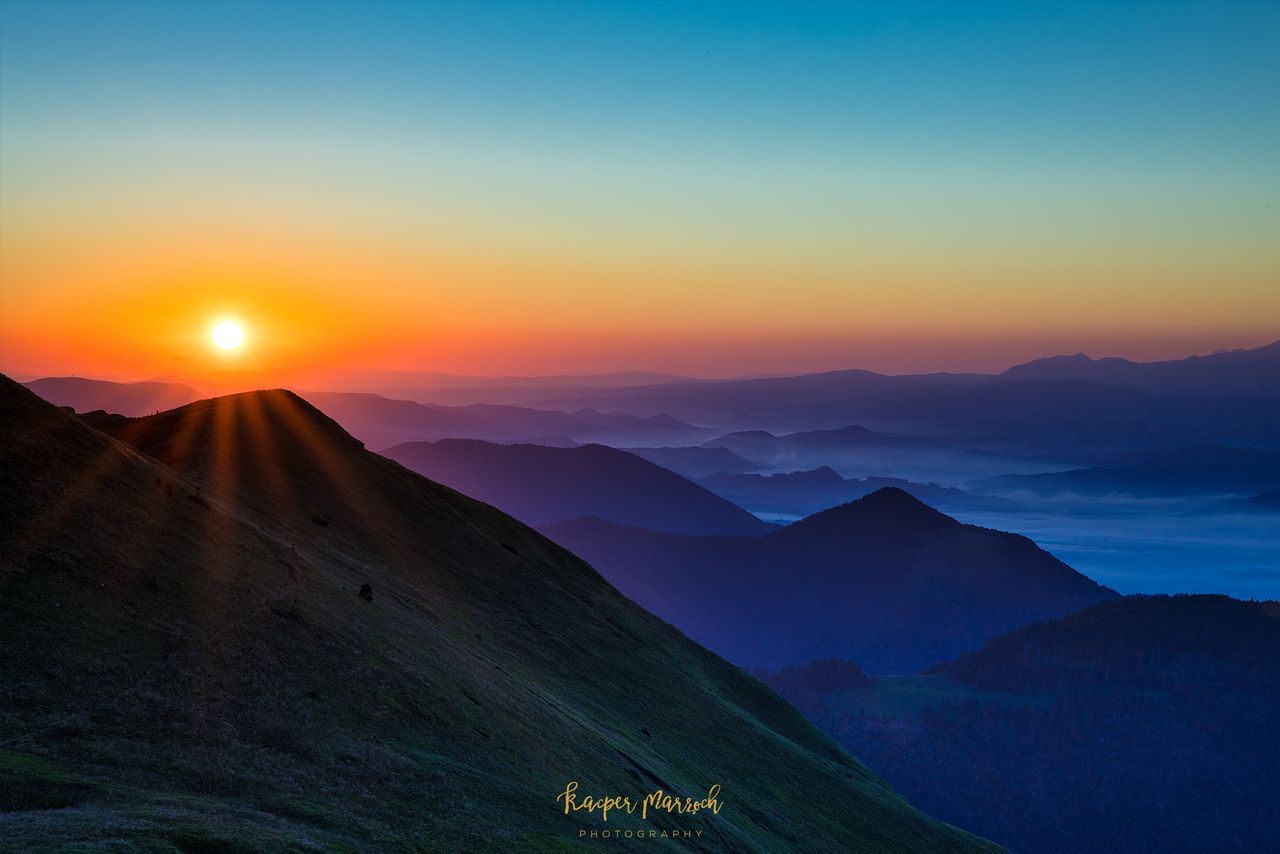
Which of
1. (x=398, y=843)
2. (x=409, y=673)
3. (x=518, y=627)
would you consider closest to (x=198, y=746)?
(x=398, y=843)

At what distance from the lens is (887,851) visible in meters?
93.9

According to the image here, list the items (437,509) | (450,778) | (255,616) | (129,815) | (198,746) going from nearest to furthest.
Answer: (129,815), (198,746), (450,778), (255,616), (437,509)

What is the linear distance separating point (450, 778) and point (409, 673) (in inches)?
472

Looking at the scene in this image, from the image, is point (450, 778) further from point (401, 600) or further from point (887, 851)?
point (887, 851)

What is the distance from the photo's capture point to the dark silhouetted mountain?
116 ft

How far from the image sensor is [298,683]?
47375 mm

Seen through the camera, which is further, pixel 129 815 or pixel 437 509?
pixel 437 509

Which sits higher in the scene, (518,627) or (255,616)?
(255,616)

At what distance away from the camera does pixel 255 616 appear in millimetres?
51969

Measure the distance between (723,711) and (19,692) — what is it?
256ft

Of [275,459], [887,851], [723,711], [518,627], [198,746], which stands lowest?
[887,851]

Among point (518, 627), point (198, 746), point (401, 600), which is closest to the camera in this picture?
point (198, 746)

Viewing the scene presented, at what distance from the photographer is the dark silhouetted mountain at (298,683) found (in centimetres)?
3525

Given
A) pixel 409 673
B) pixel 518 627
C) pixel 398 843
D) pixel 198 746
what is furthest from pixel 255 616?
pixel 518 627
